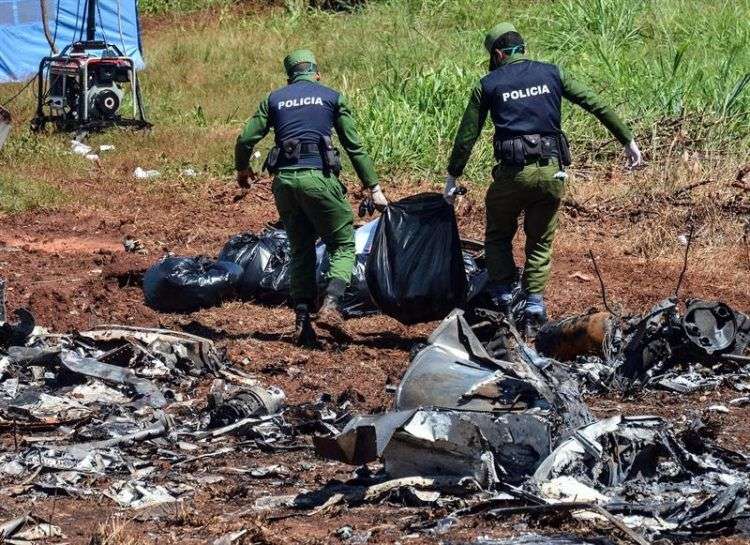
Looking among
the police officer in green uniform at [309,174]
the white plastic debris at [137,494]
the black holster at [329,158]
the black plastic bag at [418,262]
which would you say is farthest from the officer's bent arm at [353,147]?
the white plastic debris at [137,494]

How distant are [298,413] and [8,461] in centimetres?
135

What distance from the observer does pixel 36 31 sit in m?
20.7

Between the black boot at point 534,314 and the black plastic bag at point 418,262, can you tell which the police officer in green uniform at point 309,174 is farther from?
the black boot at point 534,314

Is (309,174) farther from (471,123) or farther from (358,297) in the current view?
(358,297)

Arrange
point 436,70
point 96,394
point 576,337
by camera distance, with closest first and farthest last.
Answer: point 96,394 → point 576,337 → point 436,70

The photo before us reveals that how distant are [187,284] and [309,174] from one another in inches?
54.3

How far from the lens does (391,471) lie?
4.84 meters

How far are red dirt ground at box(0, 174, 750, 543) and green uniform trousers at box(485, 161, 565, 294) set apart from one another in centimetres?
76

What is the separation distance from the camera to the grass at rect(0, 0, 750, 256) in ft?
37.0

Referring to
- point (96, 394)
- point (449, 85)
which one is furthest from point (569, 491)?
point (449, 85)

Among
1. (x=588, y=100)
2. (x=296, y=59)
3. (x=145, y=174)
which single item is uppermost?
(x=296, y=59)

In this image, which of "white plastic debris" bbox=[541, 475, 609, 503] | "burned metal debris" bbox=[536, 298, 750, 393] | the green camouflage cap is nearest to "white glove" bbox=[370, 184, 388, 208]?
the green camouflage cap

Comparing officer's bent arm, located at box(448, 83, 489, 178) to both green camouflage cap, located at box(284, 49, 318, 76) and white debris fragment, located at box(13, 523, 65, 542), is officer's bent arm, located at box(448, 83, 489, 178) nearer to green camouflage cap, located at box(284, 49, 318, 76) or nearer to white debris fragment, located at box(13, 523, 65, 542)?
green camouflage cap, located at box(284, 49, 318, 76)

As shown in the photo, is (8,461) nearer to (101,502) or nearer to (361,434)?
(101,502)
